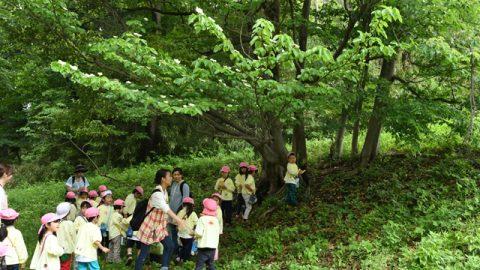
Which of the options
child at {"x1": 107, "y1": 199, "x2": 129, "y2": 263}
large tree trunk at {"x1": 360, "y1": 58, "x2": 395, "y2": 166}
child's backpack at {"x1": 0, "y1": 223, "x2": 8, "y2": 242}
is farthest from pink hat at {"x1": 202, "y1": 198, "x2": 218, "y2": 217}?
large tree trunk at {"x1": 360, "y1": 58, "x2": 395, "y2": 166}

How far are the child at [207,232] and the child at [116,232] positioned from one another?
2399 millimetres

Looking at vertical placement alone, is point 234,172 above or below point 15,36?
below

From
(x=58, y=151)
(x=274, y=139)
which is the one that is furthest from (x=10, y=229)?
(x=58, y=151)

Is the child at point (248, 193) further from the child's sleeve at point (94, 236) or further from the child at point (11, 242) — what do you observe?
the child at point (11, 242)

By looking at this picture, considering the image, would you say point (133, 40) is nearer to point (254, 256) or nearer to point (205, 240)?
point (205, 240)

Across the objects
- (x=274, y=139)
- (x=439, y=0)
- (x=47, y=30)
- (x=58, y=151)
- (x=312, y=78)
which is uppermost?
(x=439, y=0)

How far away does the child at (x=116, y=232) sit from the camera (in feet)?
Result: 28.8

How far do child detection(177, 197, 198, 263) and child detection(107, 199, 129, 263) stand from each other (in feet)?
4.03

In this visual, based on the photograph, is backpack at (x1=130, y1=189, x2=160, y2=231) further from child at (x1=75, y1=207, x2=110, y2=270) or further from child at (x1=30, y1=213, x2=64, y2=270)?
child at (x1=30, y1=213, x2=64, y2=270)

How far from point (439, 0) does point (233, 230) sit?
665 cm

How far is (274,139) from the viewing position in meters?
11.5

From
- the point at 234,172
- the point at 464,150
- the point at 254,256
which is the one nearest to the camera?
the point at 254,256

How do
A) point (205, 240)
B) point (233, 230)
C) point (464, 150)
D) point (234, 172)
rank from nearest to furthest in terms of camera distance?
point (205, 240) < point (233, 230) < point (464, 150) < point (234, 172)

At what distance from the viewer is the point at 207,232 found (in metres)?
7.05
